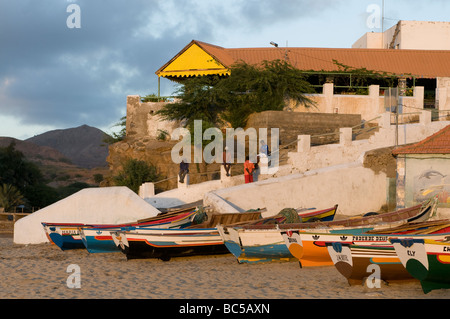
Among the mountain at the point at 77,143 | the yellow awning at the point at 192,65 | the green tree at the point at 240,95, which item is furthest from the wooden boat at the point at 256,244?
the mountain at the point at 77,143

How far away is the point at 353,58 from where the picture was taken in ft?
120

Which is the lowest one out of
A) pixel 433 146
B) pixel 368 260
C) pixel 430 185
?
pixel 368 260

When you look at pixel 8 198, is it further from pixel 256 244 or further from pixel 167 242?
pixel 256 244

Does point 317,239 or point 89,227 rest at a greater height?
point 317,239

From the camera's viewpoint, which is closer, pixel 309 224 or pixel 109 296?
pixel 109 296

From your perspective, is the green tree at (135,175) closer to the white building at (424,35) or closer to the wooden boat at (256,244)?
the wooden boat at (256,244)

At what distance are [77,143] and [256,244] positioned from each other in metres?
85.1

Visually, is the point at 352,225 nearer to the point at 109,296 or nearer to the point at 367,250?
the point at 367,250

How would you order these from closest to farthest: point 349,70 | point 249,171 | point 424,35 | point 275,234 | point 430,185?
point 275,234 → point 430,185 → point 249,171 → point 349,70 → point 424,35

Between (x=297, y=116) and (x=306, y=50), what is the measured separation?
Answer: 756cm

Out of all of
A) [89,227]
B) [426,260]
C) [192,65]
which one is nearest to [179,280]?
[426,260]

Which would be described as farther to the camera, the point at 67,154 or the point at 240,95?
the point at 67,154

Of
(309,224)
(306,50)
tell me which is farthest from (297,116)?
(309,224)

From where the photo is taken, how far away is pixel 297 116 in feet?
100
